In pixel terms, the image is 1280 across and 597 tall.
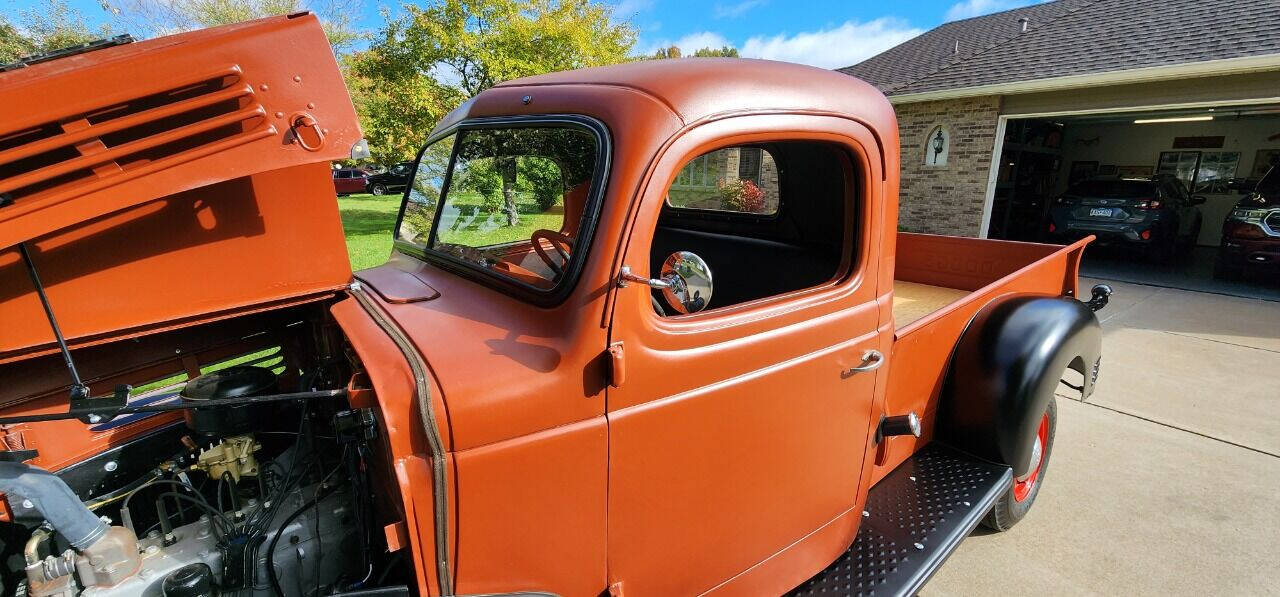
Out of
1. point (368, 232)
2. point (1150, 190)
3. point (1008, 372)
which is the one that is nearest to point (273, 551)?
point (1008, 372)

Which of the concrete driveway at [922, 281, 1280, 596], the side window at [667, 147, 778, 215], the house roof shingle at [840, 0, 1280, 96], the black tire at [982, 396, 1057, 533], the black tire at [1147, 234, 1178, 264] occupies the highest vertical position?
the house roof shingle at [840, 0, 1280, 96]

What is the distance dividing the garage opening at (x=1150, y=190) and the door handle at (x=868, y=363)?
957 centimetres

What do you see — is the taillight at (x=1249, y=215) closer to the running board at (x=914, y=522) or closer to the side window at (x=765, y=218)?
the running board at (x=914, y=522)

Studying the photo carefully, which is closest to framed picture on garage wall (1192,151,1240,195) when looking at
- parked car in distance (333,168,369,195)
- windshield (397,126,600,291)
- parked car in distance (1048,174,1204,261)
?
parked car in distance (1048,174,1204,261)

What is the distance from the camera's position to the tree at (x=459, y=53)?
10656 millimetres

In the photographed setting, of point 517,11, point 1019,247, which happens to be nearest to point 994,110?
point 1019,247

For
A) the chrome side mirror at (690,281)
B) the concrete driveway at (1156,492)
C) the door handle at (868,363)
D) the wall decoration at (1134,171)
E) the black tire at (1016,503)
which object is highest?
the chrome side mirror at (690,281)

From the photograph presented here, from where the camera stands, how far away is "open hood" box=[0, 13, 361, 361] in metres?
1.29

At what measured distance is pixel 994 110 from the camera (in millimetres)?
10055

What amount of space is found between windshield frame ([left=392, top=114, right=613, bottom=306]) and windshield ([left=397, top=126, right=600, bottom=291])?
0.02 m

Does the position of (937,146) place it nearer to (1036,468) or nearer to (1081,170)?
(1081,170)

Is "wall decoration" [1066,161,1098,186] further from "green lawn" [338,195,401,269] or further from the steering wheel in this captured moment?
the steering wheel

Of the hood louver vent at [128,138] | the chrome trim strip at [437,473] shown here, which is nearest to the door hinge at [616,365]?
the chrome trim strip at [437,473]

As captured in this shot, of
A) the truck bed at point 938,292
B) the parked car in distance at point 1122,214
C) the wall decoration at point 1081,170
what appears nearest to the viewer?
the truck bed at point 938,292
